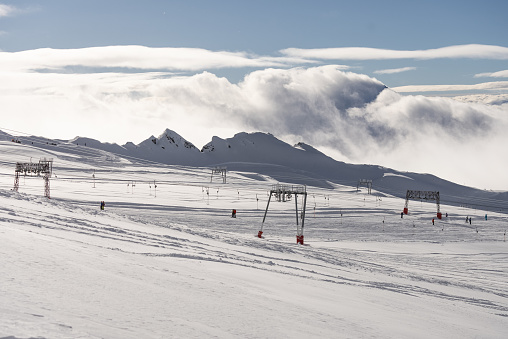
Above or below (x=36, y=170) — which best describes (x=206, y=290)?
below

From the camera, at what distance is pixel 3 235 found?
13.4 metres

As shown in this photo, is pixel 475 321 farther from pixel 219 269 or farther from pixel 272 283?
pixel 219 269

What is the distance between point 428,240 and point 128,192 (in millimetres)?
41051

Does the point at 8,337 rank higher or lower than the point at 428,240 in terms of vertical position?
higher

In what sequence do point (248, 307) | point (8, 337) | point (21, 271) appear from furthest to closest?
1. point (248, 307)
2. point (21, 271)
3. point (8, 337)

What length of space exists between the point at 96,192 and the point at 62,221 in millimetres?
45924

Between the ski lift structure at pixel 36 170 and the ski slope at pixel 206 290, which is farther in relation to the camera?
the ski lift structure at pixel 36 170

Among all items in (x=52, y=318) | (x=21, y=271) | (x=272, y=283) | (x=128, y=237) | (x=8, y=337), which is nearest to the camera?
(x=8, y=337)

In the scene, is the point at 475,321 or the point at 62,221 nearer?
the point at 475,321

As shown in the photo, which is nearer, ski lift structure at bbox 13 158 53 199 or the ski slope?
the ski slope

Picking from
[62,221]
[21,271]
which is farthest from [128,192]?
[21,271]

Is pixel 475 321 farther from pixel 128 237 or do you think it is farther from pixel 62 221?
pixel 62 221

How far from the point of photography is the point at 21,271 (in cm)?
963

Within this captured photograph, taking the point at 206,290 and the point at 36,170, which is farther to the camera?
the point at 36,170
